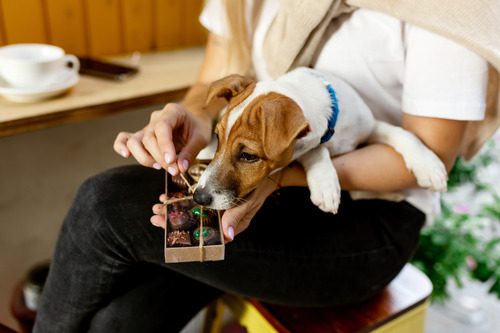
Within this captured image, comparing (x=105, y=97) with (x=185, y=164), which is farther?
(x=105, y=97)

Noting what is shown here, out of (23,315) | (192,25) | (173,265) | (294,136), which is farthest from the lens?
(192,25)

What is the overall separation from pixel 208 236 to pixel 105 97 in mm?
634

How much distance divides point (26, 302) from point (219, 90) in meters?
0.86

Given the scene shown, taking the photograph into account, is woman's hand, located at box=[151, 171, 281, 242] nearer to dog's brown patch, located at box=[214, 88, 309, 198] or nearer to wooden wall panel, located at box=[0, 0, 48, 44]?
dog's brown patch, located at box=[214, 88, 309, 198]

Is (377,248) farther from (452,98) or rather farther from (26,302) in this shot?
(26,302)

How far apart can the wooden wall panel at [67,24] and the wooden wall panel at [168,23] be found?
226mm

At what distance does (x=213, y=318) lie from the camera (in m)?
Result: 1.28

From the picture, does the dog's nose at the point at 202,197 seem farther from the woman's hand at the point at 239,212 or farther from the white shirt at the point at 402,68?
the white shirt at the point at 402,68

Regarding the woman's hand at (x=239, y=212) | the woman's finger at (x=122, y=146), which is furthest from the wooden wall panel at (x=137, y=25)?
the woman's hand at (x=239, y=212)

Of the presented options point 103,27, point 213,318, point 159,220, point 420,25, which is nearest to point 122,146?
point 159,220

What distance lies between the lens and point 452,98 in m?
0.81

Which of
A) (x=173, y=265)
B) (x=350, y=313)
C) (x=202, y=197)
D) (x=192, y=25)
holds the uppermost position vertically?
(x=202, y=197)

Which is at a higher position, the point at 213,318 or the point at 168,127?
the point at 168,127

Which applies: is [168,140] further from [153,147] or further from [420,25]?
[420,25]
